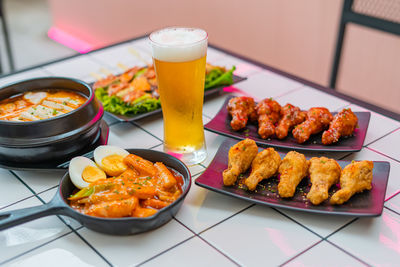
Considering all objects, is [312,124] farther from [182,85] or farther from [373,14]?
[373,14]

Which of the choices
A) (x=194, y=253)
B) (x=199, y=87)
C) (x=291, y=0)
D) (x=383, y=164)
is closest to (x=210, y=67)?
(x=199, y=87)

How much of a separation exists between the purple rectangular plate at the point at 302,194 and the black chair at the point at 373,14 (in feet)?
4.65

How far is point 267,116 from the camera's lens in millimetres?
1698

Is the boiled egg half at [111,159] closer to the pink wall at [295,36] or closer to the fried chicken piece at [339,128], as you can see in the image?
the fried chicken piece at [339,128]

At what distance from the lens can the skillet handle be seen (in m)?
1.15

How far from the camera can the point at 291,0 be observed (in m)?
3.75

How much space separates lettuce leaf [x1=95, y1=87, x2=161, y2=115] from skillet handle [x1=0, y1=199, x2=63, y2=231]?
69 centimetres

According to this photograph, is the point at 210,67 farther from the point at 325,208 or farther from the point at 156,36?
the point at 325,208

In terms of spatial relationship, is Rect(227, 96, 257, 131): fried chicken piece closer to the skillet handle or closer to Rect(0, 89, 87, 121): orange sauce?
Rect(0, 89, 87, 121): orange sauce

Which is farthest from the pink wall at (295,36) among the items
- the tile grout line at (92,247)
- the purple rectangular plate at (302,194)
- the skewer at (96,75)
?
the tile grout line at (92,247)

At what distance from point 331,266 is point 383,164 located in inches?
16.9

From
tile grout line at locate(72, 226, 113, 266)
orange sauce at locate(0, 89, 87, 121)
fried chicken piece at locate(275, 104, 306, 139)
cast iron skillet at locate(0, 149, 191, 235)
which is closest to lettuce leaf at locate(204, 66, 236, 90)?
fried chicken piece at locate(275, 104, 306, 139)

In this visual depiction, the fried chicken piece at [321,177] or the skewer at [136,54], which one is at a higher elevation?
the fried chicken piece at [321,177]

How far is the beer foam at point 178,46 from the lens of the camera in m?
1.40
